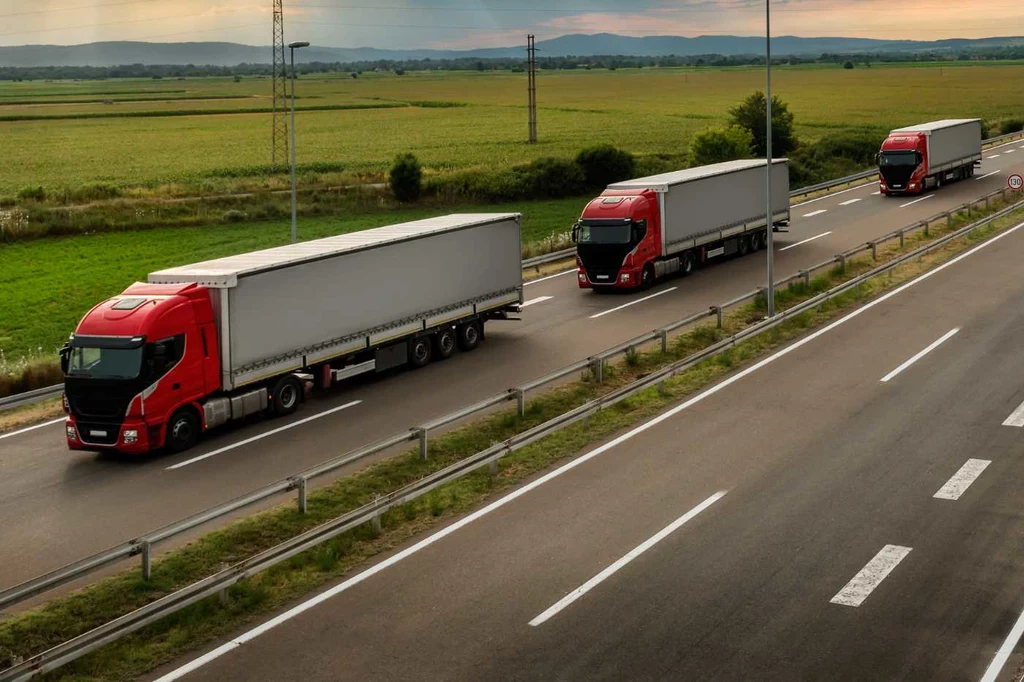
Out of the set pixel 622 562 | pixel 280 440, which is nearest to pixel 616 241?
pixel 280 440

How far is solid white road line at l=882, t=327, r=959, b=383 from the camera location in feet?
90.4

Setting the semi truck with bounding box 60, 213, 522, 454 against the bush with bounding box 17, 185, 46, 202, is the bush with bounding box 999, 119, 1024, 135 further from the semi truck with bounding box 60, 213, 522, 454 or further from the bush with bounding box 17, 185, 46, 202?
the semi truck with bounding box 60, 213, 522, 454

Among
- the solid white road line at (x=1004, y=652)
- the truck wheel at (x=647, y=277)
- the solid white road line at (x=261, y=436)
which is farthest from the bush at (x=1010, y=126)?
the solid white road line at (x=1004, y=652)

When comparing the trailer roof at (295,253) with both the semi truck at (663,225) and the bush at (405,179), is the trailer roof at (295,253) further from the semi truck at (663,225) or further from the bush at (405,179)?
the bush at (405,179)

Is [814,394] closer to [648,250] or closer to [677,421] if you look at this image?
[677,421]

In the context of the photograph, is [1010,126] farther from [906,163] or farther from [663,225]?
[663,225]

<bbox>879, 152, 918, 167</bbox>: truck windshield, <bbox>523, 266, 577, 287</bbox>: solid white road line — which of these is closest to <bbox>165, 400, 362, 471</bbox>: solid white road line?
<bbox>523, 266, 577, 287</bbox>: solid white road line

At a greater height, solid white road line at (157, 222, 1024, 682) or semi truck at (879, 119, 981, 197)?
semi truck at (879, 119, 981, 197)

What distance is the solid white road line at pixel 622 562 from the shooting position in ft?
49.8

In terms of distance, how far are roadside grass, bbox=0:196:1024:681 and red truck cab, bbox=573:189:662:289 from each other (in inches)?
377

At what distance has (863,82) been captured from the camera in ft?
643

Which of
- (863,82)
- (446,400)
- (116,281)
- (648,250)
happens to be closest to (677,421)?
(446,400)

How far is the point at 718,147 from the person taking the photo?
75750 millimetres

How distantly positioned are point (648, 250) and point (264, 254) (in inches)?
644
